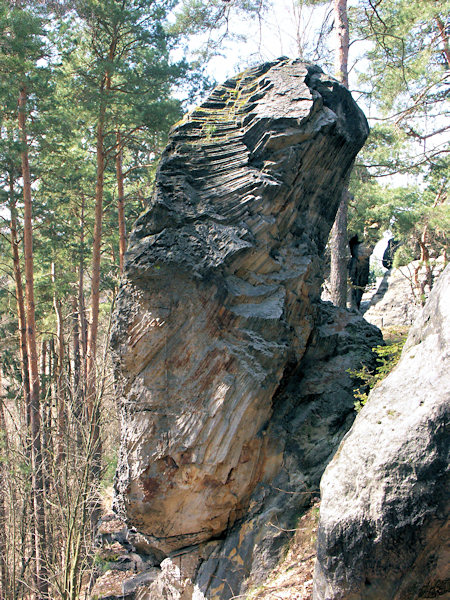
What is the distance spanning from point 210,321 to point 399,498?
2.77 metres

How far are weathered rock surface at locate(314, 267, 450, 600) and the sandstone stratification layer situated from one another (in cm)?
165

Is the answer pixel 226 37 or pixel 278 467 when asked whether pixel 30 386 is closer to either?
pixel 278 467

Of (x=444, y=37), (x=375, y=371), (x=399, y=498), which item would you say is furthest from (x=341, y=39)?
(x=399, y=498)

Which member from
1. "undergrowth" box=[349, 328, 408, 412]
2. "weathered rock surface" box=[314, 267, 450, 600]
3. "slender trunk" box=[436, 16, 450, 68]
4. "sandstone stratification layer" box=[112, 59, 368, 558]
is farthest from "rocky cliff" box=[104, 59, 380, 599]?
"slender trunk" box=[436, 16, 450, 68]

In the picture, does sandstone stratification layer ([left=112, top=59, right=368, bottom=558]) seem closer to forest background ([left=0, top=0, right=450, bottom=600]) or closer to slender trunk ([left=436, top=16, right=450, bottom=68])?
forest background ([left=0, top=0, right=450, bottom=600])

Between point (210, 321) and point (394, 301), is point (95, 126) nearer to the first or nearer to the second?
point (210, 321)

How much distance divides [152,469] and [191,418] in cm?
71

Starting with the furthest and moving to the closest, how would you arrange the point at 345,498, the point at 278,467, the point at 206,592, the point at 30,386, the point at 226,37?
the point at 226,37, the point at 30,386, the point at 278,467, the point at 206,592, the point at 345,498

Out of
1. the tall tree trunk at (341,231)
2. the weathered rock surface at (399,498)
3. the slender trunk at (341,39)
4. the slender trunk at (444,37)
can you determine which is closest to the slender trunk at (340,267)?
the tall tree trunk at (341,231)

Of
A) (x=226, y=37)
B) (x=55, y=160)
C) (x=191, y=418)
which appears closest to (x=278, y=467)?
(x=191, y=418)

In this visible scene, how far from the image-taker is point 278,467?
5.99 meters

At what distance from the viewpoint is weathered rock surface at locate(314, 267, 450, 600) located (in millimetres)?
3816

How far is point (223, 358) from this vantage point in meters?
5.76

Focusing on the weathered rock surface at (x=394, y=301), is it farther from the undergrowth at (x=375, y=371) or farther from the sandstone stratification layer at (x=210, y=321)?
the sandstone stratification layer at (x=210, y=321)
